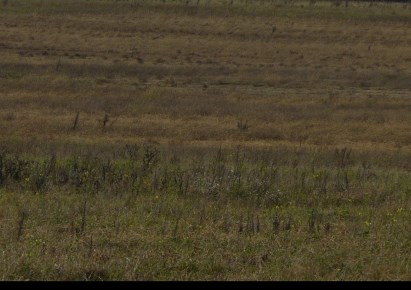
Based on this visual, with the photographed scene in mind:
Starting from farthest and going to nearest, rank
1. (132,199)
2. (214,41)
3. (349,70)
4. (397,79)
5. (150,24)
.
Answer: (150,24)
(214,41)
(349,70)
(397,79)
(132,199)

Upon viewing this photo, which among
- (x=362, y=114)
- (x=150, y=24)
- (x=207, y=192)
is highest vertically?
(x=207, y=192)

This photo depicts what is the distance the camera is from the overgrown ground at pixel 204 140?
6992 mm

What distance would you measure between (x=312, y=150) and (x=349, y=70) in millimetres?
18050

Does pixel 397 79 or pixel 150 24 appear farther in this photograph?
pixel 150 24

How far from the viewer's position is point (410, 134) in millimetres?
21031

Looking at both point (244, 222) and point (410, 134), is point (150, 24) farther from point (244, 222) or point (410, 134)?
point (244, 222)

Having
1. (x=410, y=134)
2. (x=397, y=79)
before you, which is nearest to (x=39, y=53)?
(x=397, y=79)

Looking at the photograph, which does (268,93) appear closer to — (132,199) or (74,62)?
(74,62)

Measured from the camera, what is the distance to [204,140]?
1958cm

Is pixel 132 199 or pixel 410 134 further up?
pixel 132 199

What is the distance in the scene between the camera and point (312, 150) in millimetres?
17469

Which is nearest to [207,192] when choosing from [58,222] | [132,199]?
[132,199]

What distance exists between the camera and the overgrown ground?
275 inches

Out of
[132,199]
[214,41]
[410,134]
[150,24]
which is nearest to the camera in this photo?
[132,199]
